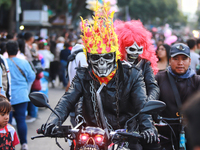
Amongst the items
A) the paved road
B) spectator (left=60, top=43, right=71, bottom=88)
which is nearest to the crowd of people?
the paved road

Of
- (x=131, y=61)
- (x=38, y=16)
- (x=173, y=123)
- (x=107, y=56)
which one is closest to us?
(x=107, y=56)

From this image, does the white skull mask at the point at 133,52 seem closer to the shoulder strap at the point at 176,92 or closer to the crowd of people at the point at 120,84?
the crowd of people at the point at 120,84

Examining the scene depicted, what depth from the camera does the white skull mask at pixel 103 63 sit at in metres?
2.80

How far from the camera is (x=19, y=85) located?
5793 millimetres

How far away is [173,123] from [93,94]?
1174 millimetres

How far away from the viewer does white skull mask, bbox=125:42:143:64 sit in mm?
4324

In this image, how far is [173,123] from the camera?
3.66 metres

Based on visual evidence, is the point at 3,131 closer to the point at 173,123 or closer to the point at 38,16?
the point at 173,123

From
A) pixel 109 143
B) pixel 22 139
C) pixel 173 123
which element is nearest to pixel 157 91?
pixel 173 123

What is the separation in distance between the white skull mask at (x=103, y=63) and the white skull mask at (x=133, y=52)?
1506mm

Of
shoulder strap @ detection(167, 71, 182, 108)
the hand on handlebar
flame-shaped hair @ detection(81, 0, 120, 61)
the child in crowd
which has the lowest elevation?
the child in crowd

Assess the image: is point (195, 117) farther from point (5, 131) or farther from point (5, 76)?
point (5, 76)

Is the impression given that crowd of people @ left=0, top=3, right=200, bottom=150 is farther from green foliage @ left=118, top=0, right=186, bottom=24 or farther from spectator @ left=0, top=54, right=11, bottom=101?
green foliage @ left=118, top=0, right=186, bottom=24

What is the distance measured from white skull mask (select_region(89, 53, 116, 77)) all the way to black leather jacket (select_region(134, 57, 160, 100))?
0.76 metres
